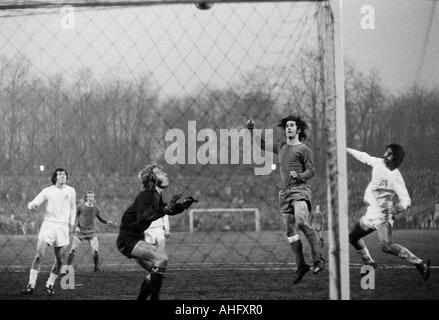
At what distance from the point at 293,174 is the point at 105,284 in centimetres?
267

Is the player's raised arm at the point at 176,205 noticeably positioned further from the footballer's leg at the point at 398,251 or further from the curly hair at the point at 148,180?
the footballer's leg at the point at 398,251

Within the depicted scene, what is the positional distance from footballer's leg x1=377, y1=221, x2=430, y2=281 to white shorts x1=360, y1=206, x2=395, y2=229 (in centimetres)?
5

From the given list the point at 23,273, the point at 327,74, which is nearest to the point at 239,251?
the point at 23,273

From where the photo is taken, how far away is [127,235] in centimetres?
488

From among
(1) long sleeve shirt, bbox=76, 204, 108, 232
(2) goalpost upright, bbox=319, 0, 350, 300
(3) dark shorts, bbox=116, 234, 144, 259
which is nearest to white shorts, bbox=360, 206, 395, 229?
(2) goalpost upright, bbox=319, 0, 350, 300

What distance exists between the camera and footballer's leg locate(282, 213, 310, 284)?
5.32m

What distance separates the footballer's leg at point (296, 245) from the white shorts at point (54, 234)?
2.76m

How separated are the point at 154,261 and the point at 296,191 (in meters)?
1.76

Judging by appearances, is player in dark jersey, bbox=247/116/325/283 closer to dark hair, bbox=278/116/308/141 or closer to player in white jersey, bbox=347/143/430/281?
dark hair, bbox=278/116/308/141

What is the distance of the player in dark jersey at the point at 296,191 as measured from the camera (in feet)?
17.7

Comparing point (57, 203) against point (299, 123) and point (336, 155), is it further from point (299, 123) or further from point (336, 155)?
point (336, 155)

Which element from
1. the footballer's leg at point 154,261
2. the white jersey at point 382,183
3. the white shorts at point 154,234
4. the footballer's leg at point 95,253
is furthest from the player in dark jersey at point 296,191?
the footballer's leg at point 95,253

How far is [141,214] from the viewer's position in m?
4.79
